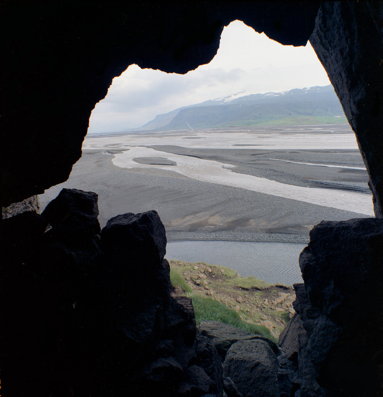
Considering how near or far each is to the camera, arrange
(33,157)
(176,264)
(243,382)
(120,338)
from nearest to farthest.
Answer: (33,157) < (120,338) < (243,382) < (176,264)

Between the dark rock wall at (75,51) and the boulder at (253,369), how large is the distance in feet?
15.8

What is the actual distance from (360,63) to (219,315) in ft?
25.3

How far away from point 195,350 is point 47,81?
4.62m

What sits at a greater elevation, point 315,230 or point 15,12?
point 15,12

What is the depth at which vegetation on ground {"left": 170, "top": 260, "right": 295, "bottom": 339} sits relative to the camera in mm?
9867

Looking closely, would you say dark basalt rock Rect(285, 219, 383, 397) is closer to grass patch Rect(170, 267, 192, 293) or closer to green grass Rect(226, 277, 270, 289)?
green grass Rect(226, 277, 270, 289)

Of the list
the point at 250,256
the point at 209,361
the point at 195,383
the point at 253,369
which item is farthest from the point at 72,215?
the point at 250,256

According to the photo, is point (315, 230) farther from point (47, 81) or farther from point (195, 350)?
point (47, 81)

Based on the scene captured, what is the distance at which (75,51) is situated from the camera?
13.5 ft

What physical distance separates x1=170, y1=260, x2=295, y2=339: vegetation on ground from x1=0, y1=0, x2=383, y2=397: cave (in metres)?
4.37

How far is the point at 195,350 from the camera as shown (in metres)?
5.63

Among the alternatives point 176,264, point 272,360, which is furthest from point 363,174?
point 272,360

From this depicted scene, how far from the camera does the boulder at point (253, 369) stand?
5.94m

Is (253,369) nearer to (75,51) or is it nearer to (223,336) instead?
(223,336)
